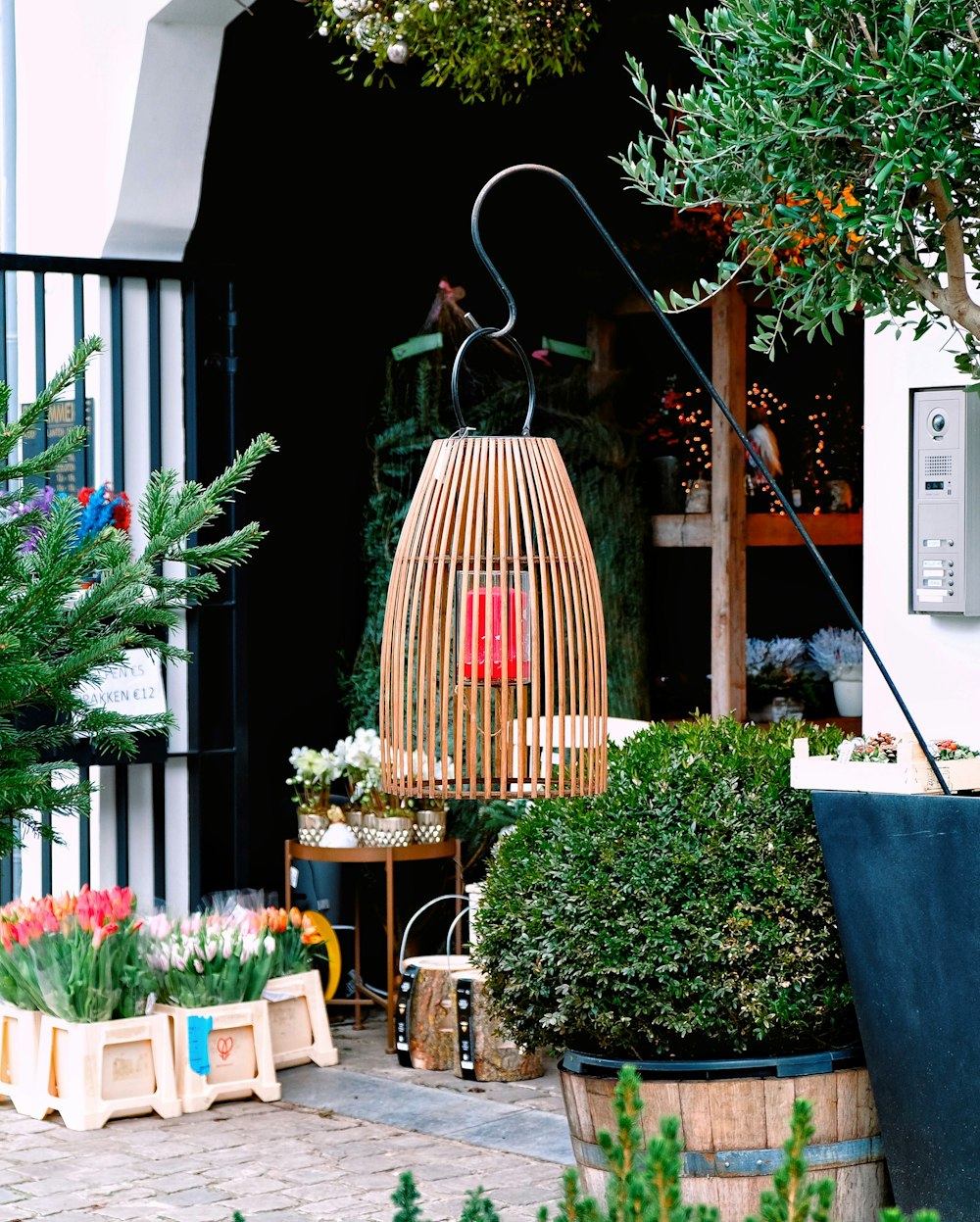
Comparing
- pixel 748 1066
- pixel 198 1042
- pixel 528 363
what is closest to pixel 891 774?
pixel 748 1066

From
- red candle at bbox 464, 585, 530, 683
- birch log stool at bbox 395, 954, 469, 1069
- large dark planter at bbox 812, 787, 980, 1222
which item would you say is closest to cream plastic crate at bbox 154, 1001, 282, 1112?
birch log stool at bbox 395, 954, 469, 1069

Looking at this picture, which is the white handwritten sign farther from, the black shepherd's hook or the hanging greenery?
the black shepherd's hook

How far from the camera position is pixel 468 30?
5.71 m

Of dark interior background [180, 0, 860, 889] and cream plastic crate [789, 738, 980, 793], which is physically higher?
dark interior background [180, 0, 860, 889]

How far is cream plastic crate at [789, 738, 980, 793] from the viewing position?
381 cm

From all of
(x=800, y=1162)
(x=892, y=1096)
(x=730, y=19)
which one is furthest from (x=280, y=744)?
(x=800, y=1162)

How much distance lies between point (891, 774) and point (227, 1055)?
263 centimetres

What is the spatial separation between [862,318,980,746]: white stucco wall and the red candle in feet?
5.44

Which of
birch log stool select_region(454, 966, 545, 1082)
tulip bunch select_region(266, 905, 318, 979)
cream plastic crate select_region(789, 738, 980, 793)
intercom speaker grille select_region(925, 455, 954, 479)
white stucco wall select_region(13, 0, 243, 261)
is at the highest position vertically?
white stucco wall select_region(13, 0, 243, 261)

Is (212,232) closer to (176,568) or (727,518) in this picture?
(176,568)

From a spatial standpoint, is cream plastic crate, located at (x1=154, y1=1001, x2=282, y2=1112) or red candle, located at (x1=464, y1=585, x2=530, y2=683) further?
cream plastic crate, located at (x1=154, y1=1001, x2=282, y2=1112)

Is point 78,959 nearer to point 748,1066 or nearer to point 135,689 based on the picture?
point 135,689

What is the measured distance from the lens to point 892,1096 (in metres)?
3.83

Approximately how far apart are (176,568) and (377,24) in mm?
2041
